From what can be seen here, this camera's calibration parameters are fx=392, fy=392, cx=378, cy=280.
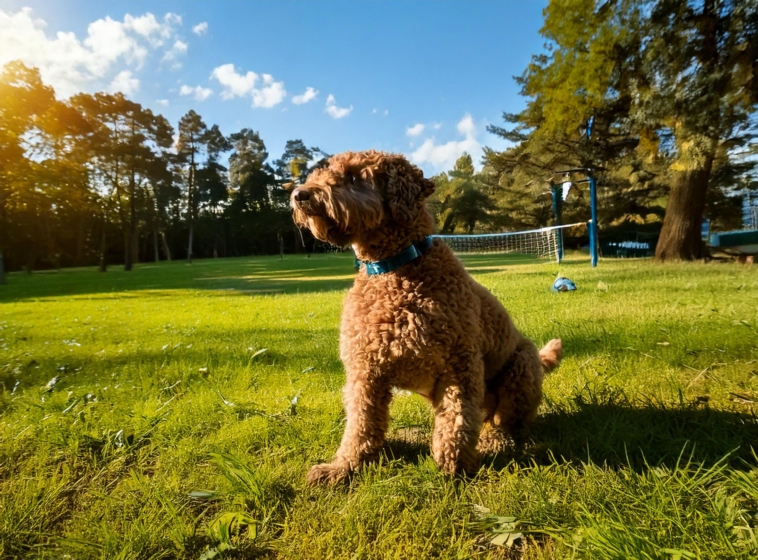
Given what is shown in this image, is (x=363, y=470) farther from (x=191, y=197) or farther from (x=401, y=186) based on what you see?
(x=191, y=197)

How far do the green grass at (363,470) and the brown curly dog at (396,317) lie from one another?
0.16 m

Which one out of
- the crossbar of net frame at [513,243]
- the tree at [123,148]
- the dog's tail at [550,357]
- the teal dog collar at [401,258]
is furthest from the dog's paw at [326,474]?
the tree at [123,148]

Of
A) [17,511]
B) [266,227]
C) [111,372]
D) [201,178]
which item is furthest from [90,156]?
[17,511]

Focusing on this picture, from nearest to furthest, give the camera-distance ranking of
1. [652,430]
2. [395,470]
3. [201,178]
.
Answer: [395,470], [652,430], [201,178]

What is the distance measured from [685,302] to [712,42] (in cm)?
614

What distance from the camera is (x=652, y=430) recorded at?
184 centimetres

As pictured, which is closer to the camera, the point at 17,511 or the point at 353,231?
the point at 17,511

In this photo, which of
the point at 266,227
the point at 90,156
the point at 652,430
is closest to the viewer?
the point at 652,430

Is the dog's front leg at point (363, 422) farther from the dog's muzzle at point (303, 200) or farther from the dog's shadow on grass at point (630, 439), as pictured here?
the dog's muzzle at point (303, 200)

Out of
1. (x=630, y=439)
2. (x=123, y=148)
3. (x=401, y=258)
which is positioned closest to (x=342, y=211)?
(x=401, y=258)

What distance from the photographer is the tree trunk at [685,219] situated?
11711 millimetres

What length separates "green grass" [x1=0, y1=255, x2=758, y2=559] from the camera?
129 centimetres

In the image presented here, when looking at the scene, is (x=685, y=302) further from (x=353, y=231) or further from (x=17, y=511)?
(x=17, y=511)

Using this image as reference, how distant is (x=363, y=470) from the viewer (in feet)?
5.55
